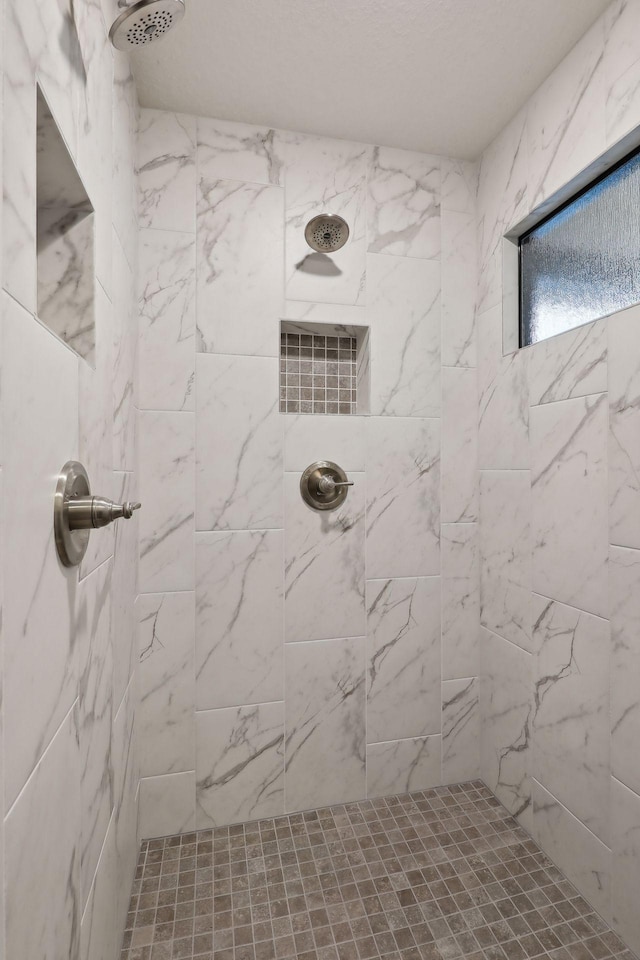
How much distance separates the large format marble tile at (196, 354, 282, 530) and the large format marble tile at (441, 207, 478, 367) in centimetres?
70

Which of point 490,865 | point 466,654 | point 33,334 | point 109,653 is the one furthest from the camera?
point 466,654

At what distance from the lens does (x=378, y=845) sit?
63.4 inches

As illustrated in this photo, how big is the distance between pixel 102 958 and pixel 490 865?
1.08 m

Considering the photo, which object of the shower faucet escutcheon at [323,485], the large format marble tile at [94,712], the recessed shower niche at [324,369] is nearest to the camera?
the large format marble tile at [94,712]

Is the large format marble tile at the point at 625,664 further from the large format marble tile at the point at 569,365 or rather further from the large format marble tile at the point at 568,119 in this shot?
the large format marble tile at the point at 568,119

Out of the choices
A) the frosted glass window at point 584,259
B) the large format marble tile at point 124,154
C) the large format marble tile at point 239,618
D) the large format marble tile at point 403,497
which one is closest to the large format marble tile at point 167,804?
the large format marble tile at point 239,618

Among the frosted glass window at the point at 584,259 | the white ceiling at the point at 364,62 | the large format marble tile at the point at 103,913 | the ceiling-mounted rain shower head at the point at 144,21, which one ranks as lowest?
the large format marble tile at the point at 103,913

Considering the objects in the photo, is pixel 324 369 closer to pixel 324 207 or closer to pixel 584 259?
pixel 324 207

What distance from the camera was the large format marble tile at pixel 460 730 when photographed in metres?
1.93

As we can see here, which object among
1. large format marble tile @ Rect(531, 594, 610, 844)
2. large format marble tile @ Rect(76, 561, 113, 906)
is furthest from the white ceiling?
large format marble tile @ Rect(531, 594, 610, 844)

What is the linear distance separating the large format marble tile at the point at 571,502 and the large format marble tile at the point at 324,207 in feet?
2.70

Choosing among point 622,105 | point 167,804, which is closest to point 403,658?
point 167,804

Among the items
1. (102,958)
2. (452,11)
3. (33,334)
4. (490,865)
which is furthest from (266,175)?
(490,865)

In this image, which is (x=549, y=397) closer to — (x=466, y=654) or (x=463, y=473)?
(x=463, y=473)
